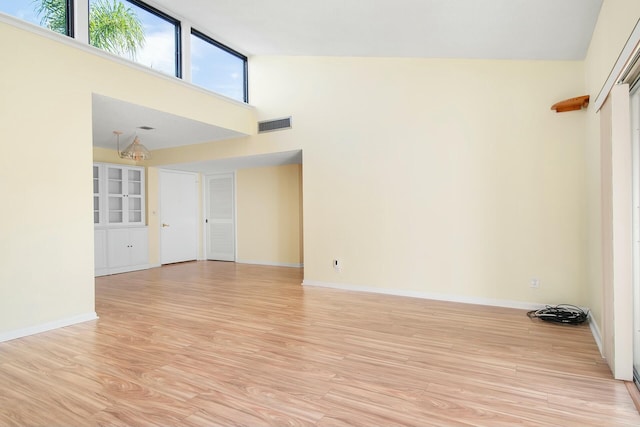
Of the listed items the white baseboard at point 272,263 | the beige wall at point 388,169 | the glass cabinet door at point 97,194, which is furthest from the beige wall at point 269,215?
the glass cabinet door at point 97,194

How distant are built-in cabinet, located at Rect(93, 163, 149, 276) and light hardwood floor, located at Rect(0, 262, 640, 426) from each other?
295 cm

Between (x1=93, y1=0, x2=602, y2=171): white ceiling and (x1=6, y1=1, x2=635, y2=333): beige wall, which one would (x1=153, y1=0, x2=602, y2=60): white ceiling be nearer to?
(x1=93, y1=0, x2=602, y2=171): white ceiling

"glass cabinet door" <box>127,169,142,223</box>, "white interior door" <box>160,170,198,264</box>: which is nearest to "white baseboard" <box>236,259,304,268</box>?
"white interior door" <box>160,170,198,264</box>

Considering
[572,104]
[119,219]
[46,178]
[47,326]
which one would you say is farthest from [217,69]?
[572,104]

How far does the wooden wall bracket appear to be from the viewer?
367 centimetres

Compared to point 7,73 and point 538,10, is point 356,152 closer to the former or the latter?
point 538,10

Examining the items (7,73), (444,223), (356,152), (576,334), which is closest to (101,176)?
(7,73)

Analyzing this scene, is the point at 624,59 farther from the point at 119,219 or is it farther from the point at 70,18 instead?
the point at 119,219

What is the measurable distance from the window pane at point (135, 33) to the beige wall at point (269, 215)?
3126mm

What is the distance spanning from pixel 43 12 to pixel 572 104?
551 centimetres

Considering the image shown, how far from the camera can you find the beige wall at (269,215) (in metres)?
7.52

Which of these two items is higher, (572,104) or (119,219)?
(572,104)

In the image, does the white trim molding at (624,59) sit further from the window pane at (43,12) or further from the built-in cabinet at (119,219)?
the built-in cabinet at (119,219)

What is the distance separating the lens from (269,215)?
7.84 m
